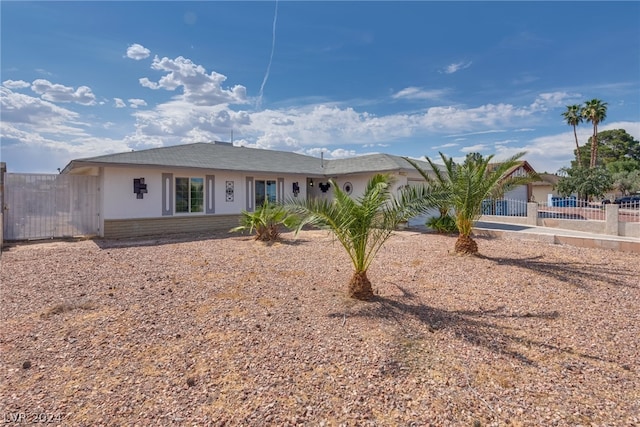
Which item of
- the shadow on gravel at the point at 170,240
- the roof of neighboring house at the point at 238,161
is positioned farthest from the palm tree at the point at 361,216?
the roof of neighboring house at the point at 238,161

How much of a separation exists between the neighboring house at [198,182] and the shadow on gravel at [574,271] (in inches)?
245

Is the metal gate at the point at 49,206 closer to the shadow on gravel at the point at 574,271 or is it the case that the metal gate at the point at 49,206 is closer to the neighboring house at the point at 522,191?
the shadow on gravel at the point at 574,271

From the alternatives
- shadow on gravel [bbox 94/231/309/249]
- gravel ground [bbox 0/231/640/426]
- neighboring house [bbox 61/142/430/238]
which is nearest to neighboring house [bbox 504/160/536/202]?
neighboring house [bbox 61/142/430/238]

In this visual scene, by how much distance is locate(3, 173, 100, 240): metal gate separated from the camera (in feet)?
37.7

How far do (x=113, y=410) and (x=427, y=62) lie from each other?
17.8 metres

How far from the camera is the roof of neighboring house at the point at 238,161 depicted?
12961 millimetres

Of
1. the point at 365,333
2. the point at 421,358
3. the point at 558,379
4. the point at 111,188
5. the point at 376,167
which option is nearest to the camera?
the point at 558,379

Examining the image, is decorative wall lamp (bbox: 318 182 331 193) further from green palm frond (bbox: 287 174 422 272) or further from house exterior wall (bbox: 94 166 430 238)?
green palm frond (bbox: 287 174 422 272)

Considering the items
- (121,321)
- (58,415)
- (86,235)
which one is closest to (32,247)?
(86,235)

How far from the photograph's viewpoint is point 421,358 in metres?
3.73

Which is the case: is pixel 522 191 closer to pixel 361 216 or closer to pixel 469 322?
pixel 469 322

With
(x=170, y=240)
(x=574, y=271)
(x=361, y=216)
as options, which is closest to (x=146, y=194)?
(x=170, y=240)

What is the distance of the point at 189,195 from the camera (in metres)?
14.7

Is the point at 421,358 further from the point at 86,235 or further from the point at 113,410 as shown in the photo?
the point at 86,235
